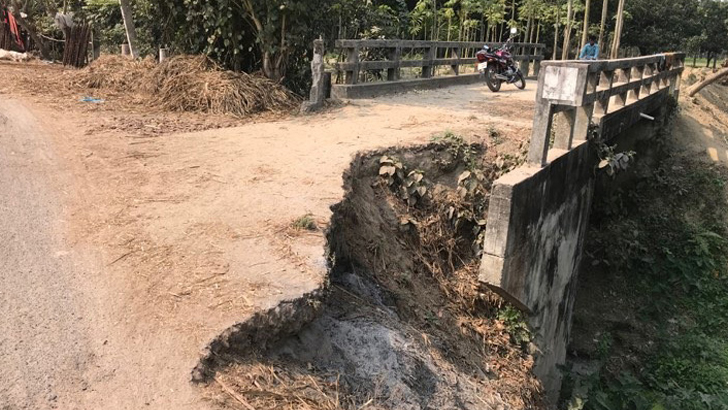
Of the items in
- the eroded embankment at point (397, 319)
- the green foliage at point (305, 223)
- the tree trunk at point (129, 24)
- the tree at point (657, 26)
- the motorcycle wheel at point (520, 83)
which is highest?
the tree at point (657, 26)

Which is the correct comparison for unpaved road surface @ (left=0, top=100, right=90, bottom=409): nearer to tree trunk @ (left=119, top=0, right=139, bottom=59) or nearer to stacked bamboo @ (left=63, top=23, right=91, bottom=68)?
tree trunk @ (left=119, top=0, right=139, bottom=59)

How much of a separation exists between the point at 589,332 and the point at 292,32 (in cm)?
711

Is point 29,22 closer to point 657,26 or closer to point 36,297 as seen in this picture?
point 36,297

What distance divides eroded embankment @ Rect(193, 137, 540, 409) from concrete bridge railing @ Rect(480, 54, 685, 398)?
21.2 inches

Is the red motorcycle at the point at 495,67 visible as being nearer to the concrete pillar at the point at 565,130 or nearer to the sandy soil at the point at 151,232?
the sandy soil at the point at 151,232

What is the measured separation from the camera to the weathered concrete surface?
581 cm

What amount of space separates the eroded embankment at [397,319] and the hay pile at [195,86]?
3.52m

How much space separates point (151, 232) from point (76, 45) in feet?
41.9

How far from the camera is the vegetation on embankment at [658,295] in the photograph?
8.44m

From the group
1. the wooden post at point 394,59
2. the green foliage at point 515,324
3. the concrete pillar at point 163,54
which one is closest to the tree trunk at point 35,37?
the concrete pillar at point 163,54

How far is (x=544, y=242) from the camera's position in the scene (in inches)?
268

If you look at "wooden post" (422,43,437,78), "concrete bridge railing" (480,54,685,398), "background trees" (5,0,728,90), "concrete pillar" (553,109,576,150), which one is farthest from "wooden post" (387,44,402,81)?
"concrete pillar" (553,109,576,150)

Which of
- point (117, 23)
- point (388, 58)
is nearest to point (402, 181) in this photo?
point (388, 58)

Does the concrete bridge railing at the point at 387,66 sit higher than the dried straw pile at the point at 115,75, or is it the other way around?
the concrete bridge railing at the point at 387,66
